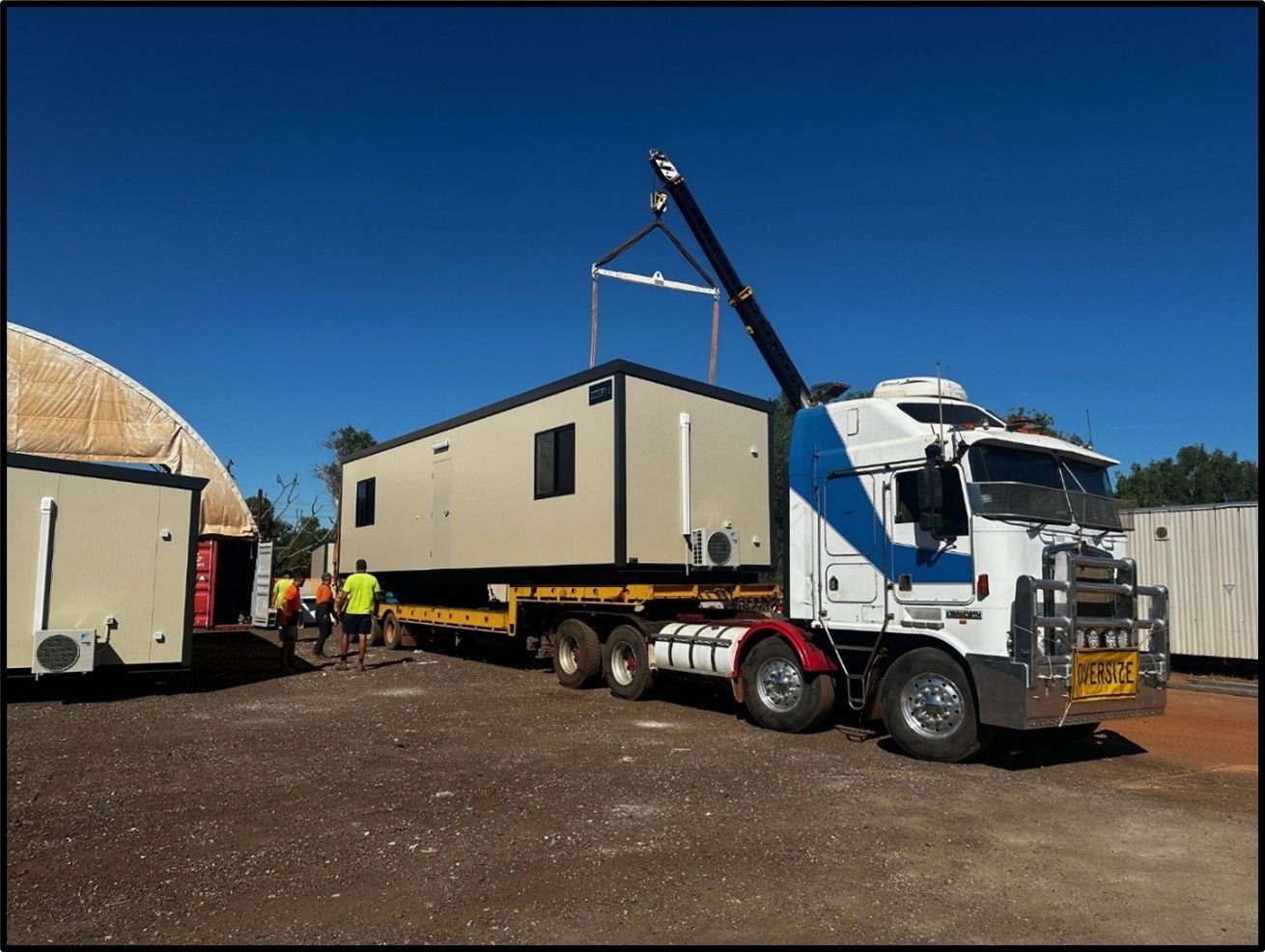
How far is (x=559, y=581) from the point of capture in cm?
1216

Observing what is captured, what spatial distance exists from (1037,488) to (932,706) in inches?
81.3

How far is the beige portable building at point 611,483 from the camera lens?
431 inches

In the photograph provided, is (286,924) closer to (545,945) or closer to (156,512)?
(545,945)

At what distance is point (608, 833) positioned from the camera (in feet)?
18.2

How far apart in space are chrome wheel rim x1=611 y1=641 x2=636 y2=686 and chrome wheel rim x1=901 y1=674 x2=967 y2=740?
4.14m

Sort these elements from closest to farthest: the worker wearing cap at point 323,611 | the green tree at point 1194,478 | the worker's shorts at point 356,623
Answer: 1. the worker's shorts at point 356,623
2. the worker wearing cap at point 323,611
3. the green tree at point 1194,478

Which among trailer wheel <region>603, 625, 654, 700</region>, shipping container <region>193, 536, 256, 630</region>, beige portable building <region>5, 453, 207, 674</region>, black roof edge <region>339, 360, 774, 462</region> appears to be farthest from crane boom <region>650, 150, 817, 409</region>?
shipping container <region>193, 536, 256, 630</region>

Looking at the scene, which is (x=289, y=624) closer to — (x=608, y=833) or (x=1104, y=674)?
(x=608, y=833)

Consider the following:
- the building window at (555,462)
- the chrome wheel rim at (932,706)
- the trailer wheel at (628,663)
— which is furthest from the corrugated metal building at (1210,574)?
the building window at (555,462)

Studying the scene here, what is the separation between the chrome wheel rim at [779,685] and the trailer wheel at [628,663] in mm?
1971

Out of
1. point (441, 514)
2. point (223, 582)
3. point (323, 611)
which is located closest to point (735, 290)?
point (441, 514)

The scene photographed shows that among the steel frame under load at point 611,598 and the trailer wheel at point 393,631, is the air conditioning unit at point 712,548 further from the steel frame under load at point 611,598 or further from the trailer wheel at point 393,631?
the trailer wheel at point 393,631

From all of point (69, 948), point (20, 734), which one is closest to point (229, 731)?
point (20, 734)

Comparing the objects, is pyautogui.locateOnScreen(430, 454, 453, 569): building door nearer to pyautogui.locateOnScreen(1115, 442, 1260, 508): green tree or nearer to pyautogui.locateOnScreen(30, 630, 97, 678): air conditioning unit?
pyautogui.locateOnScreen(30, 630, 97, 678): air conditioning unit
